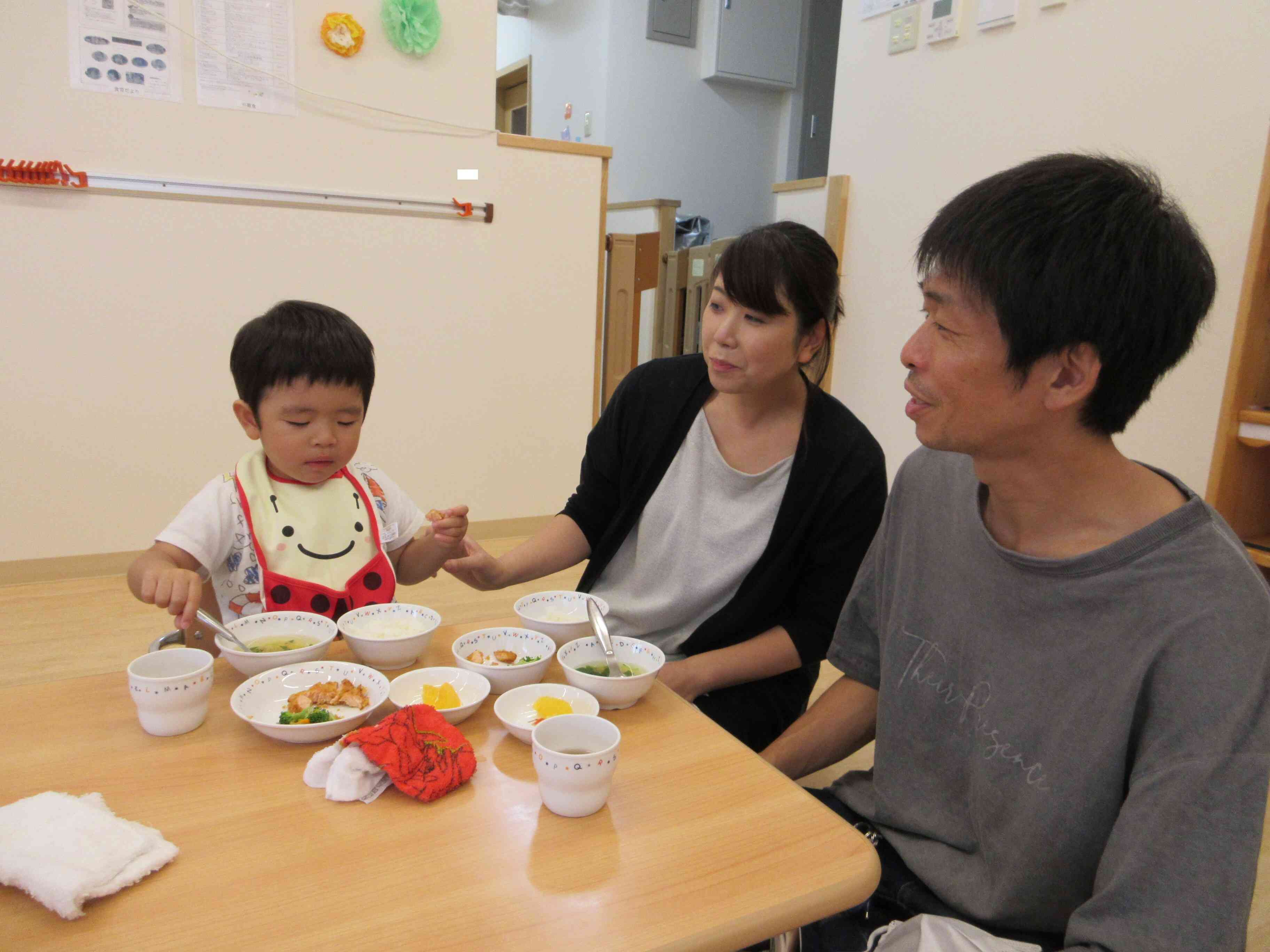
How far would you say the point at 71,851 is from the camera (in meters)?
0.65

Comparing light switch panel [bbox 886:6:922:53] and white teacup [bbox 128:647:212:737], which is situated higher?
light switch panel [bbox 886:6:922:53]

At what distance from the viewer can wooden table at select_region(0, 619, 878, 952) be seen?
62 cm

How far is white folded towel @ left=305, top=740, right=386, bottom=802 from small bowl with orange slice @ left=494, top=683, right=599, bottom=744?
142 millimetres

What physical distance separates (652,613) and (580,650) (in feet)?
1.28

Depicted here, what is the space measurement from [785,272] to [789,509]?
37 centimetres

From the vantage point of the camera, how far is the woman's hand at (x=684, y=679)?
1274 mm

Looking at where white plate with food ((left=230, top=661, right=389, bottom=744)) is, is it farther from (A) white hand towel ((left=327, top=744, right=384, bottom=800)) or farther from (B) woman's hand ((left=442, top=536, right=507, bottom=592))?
(B) woman's hand ((left=442, top=536, right=507, bottom=592))

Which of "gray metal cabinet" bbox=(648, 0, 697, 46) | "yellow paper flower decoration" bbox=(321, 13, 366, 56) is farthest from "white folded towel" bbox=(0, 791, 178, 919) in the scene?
"gray metal cabinet" bbox=(648, 0, 697, 46)

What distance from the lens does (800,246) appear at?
1326 mm

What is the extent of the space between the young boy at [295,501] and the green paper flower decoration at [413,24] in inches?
85.6

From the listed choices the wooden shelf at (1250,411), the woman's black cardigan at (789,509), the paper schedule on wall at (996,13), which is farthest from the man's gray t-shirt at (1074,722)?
the paper schedule on wall at (996,13)

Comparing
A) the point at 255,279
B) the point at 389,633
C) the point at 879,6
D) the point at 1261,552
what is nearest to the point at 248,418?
the point at 389,633

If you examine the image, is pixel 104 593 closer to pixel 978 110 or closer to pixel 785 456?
pixel 785 456

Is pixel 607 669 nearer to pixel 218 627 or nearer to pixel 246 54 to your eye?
pixel 218 627
